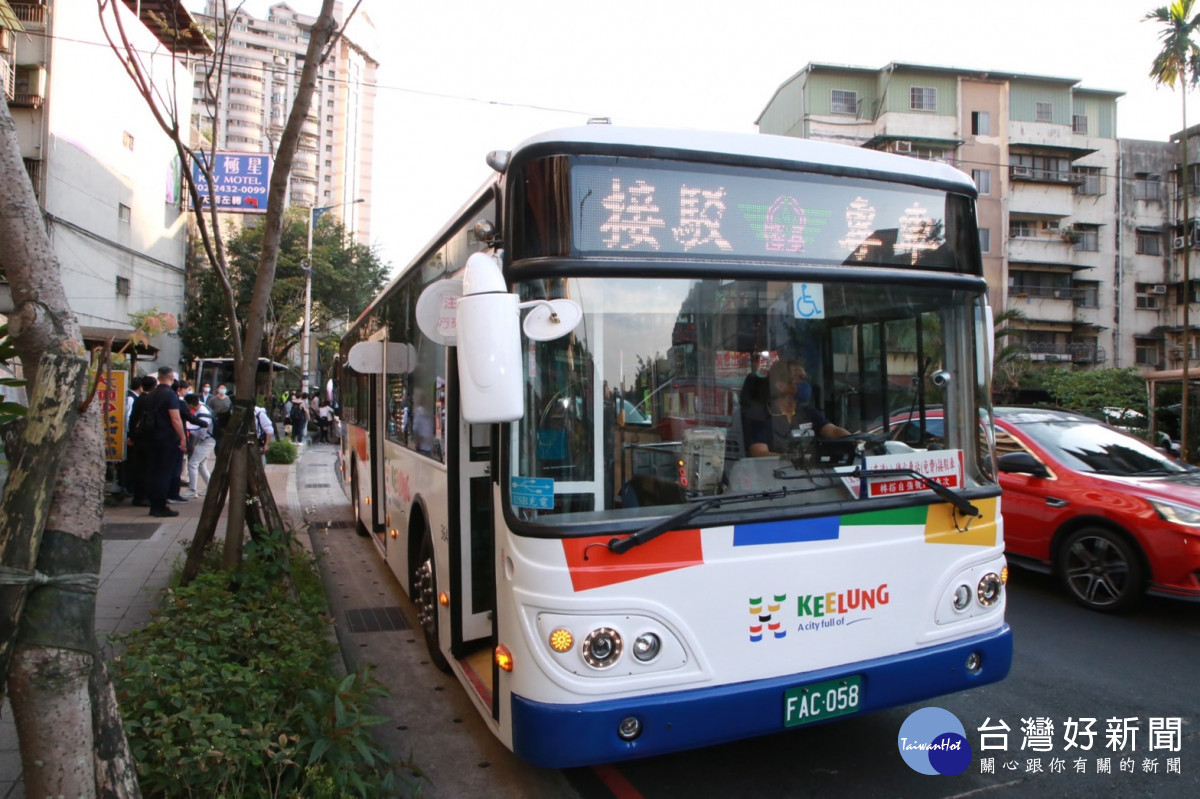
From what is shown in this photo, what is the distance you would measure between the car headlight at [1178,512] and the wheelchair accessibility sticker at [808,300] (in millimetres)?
4213

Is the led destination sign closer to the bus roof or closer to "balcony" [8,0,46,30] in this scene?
the bus roof

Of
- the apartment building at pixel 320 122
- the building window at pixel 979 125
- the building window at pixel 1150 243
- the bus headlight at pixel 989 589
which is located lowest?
the bus headlight at pixel 989 589

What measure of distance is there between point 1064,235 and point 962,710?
148ft

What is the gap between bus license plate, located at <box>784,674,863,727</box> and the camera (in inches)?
135

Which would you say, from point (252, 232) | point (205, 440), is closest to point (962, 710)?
point (205, 440)

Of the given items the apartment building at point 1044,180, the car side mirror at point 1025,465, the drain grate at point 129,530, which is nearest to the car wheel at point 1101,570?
the car side mirror at point 1025,465

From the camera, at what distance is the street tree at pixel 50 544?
2508 mm

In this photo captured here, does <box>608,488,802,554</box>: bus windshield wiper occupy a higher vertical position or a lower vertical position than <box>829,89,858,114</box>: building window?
lower

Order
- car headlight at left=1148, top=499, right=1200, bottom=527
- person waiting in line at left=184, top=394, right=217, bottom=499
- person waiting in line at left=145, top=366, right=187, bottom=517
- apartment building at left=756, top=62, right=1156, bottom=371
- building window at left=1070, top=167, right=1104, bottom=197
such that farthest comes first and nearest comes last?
building window at left=1070, top=167, right=1104, bottom=197, apartment building at left=756, top=62, right=1156, bottom=371, person waiting in line at left=184, top=394, right=217, bottom=499, person waiting in line at left=145, top=366, right=187, bottom=517, car headlight at left=1148, top=499, right=1200, bottom=527

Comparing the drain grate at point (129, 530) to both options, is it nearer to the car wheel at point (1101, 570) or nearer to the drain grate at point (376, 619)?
the drain grate at point (376, 619)

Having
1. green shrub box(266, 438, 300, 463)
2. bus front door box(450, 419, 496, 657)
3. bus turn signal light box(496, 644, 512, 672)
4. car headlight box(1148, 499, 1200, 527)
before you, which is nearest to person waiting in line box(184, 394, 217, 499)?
green shrub box(266, 438, 300, 463)

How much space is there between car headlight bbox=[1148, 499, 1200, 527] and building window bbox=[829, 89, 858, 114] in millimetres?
38558

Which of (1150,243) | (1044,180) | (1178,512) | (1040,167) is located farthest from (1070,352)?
(1178,512)

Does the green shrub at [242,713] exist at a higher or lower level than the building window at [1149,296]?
lower
